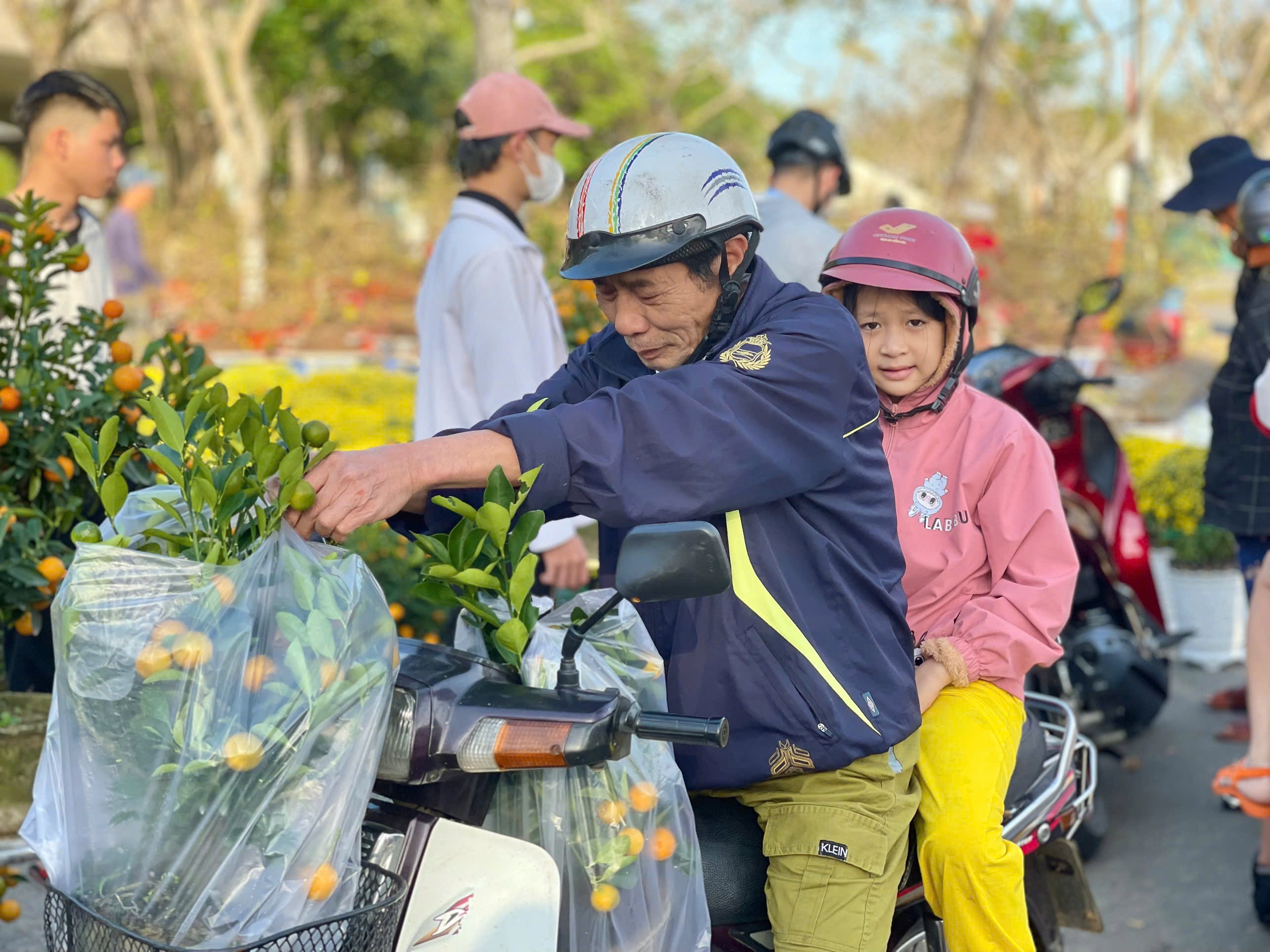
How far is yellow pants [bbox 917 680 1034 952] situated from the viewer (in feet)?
8.34

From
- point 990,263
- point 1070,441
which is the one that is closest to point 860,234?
point 1070,441

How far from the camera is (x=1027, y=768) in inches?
117

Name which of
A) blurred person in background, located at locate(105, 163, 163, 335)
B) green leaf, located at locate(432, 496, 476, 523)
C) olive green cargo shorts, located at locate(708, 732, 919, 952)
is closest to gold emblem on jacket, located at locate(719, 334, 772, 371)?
green leaf, located at locate(432, 496, 476, 523)

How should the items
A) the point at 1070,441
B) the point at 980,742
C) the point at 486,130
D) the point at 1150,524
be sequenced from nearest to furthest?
1. the point at 980,742
2. the point at 486,130
3. the point at 1070,441
4. the point at 1150,524

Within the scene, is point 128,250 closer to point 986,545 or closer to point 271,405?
point 986,545

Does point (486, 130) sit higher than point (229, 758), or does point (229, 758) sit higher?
point (486, 130)

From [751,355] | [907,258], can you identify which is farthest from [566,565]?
[751,355]

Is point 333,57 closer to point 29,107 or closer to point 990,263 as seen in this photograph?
point 990,263

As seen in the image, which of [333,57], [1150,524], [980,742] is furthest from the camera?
[333,57]

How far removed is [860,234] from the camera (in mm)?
3232

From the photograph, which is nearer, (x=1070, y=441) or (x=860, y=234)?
(x=860, y=234)

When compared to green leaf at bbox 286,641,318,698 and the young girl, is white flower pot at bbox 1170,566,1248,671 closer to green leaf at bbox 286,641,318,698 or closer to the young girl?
the young girl

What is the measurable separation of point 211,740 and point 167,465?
39 centimetres

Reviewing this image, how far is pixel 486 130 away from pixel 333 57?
30.0m
